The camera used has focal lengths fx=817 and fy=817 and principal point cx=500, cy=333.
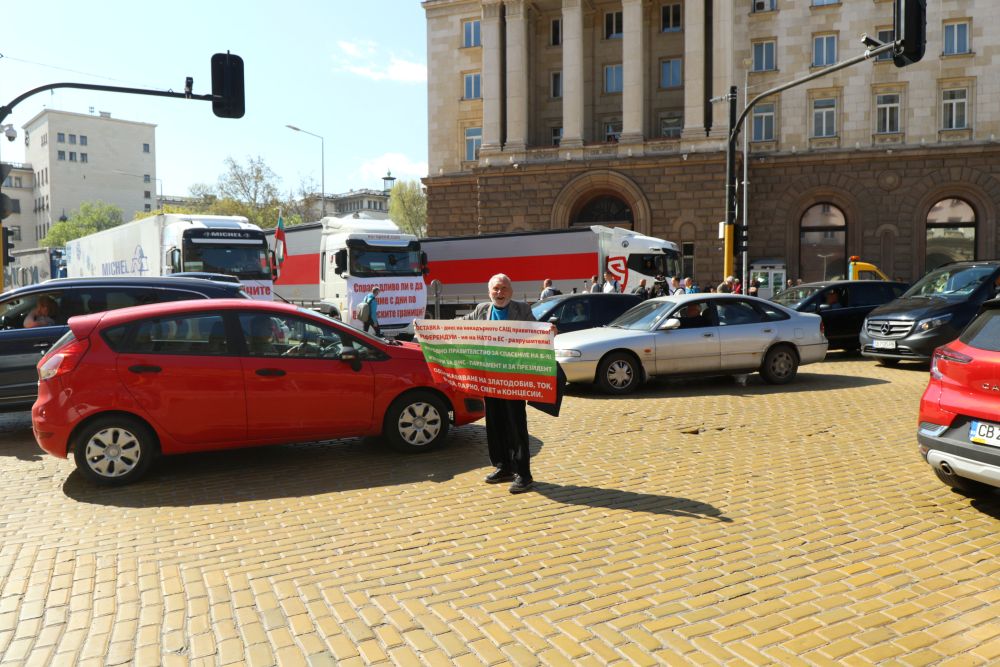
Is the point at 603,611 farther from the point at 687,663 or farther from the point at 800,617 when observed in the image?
the point at 800,617

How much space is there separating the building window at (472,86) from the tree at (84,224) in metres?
68.7

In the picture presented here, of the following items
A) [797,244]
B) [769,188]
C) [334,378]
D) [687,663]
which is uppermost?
[769,188]

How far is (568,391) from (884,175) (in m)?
30.8

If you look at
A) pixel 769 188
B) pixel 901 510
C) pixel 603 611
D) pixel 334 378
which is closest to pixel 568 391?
pixel 334 378

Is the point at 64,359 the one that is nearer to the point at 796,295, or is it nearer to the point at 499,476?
the point at 499,476

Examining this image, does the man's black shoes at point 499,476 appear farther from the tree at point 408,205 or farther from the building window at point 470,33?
the tree at point 408,205

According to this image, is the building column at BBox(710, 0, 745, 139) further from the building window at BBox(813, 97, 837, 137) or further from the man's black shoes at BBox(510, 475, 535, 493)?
the man's black shoes at BBox(510, 475, 535, 493)

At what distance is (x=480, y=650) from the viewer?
12.5 feet

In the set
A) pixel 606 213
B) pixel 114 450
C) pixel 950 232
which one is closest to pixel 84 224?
pixel 606 213

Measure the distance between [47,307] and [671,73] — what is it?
37926 mm

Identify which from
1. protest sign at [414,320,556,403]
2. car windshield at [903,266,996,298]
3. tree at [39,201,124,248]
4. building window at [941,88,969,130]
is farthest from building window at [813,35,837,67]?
tree at [39,201,124,248]

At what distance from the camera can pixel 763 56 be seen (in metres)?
39.7

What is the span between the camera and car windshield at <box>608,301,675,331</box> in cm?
1262

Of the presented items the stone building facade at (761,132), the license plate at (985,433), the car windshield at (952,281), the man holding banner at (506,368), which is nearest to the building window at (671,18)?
the stone building facade at (761,132)
